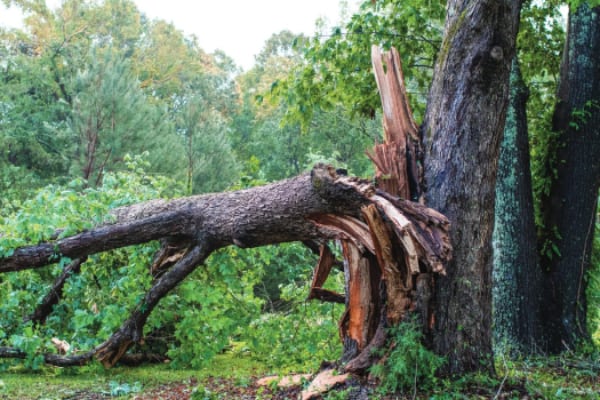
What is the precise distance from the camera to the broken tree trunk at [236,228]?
354cm

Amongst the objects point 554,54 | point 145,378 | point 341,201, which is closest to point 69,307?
point 145,378

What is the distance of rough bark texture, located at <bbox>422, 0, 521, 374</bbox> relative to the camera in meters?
3.88

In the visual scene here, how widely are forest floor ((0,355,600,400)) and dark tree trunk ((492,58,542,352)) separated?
47 centimetres

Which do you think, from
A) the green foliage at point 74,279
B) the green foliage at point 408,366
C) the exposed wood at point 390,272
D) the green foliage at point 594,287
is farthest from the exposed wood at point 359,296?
the green foliage at point 594,287

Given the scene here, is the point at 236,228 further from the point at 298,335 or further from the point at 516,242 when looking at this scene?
the point at 516,242

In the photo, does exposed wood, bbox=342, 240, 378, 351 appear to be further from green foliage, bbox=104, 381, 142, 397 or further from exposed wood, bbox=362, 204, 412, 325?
green foliage, bbox=104, 381, 142, 397

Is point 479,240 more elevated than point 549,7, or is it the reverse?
point 549,7

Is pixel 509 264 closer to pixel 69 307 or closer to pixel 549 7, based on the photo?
pixel 549 7

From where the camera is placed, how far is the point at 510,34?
4.03m

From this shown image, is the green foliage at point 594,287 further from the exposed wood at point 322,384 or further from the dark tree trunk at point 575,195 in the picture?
the exposed wood at point 322,384

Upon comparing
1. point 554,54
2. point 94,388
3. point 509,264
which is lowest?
point 94,388

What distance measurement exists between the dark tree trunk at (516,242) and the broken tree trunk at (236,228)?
216 cm

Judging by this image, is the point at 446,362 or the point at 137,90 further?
the point at 137,90

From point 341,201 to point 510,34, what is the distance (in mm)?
1684
